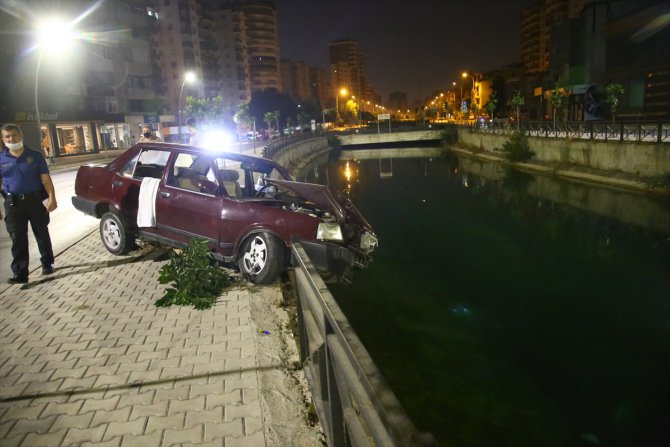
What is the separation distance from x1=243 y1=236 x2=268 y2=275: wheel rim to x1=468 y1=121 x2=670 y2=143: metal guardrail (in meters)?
23.3

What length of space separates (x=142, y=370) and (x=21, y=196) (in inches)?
158

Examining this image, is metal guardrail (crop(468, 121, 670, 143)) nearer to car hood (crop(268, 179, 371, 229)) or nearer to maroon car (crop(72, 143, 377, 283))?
car hood (crop(268, 179, 371, 229))

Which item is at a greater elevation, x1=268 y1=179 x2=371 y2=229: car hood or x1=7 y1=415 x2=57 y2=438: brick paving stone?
x1=268 y1=179 x2=371 y2=229: car hood

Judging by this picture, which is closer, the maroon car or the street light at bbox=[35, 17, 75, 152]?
the maroon car

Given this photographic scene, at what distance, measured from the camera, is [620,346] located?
9.05 meters

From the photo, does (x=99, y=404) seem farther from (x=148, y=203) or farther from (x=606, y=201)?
(x=606, y=201)

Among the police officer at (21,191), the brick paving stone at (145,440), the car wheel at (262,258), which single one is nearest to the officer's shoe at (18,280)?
the police officer at (21,191)

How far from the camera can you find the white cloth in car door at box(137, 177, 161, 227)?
800 centimetres

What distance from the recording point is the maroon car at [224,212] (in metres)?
7.25

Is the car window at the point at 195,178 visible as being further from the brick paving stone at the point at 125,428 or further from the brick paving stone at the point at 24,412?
the brick paving stone at the point at 125,428

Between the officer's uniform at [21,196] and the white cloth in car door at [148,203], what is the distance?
136 centimetres

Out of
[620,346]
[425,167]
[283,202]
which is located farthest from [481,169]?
[283,202]

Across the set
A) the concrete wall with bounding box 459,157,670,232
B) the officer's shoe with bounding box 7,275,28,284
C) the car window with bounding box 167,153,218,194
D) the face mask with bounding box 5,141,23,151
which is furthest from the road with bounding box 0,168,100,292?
the concrete wall with bounding box 459,157,670,232

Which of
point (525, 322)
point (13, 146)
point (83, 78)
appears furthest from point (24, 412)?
point (83, 78)
